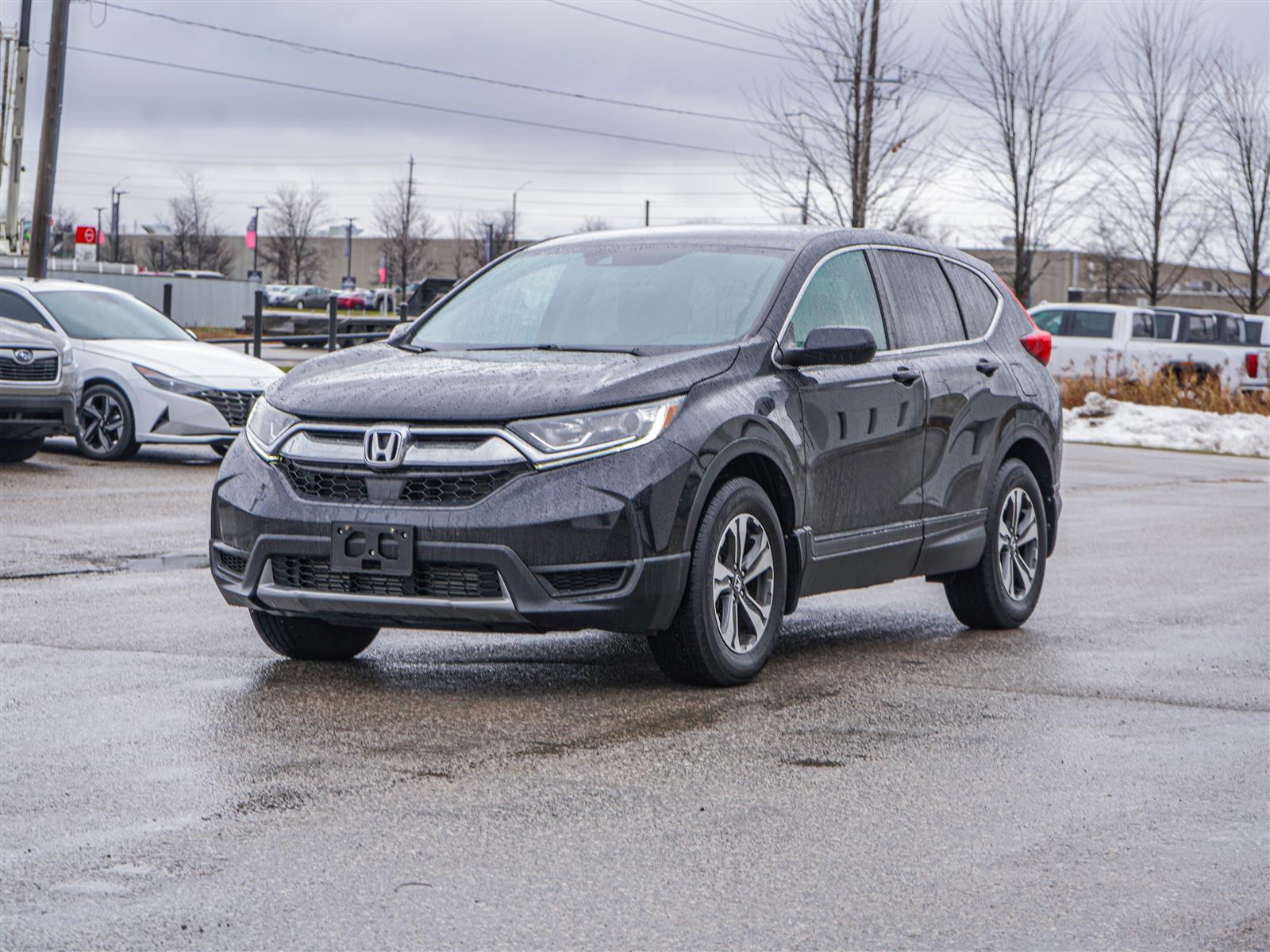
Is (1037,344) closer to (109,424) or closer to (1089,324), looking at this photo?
(109,424)

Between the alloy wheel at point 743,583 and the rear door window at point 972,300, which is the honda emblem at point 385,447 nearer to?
the alloy wheel at point 743,583

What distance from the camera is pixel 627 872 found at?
434 centimetres

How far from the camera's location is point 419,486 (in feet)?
20.7

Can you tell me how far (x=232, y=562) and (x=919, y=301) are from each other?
3365 millimetres

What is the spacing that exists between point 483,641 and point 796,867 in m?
3.50

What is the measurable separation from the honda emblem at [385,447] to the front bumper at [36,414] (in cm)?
938

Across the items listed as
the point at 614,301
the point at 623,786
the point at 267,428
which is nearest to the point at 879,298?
the point at 614,301

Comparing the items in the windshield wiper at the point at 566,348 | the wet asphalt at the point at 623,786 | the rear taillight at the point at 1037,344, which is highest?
the rear taillight at the point at 1037,344

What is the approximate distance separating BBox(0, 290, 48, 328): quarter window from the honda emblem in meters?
11.4

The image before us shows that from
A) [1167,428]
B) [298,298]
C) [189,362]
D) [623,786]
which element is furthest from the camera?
[298,298]

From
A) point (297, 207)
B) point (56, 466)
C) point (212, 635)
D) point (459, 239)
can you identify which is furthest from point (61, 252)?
point (212, 635)

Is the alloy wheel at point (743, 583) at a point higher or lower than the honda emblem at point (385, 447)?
lower

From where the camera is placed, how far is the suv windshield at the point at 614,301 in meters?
7.18

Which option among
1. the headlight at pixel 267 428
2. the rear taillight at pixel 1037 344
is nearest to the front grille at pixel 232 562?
the headlight at pixel 267 428
